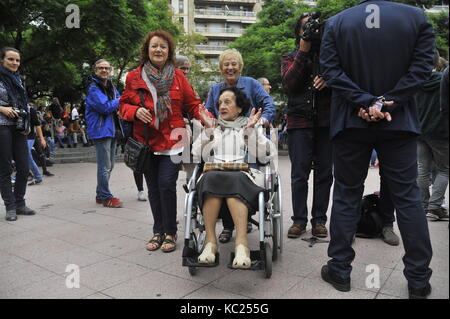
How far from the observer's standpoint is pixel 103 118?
5.72 metres

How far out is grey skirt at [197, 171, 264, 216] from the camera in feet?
9.63

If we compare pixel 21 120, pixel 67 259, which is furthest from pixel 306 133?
pixel 21 120

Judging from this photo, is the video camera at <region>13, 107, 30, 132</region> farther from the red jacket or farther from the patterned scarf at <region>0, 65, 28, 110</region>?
the red jacket

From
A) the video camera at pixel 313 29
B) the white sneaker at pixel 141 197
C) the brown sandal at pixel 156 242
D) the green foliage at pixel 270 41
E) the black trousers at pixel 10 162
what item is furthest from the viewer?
the green foliage at pixel 270 41

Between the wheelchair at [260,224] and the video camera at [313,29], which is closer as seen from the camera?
the wheelchair at [260,224]

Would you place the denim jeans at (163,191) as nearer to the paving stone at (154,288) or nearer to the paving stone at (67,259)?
the paving stone at (67,259)

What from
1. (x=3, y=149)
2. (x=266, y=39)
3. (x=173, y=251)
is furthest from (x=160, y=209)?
(x=266, y=39)

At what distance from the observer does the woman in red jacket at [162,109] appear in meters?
3.76

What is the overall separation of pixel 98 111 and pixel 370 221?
156 inches

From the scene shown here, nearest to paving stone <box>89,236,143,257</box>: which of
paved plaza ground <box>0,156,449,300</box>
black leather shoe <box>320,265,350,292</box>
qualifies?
paved plaza ground <box>0,156,449,300</box>

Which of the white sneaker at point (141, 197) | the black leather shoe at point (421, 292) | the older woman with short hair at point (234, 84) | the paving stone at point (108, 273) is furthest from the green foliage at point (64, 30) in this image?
the black leather shoe at point (421, 292)

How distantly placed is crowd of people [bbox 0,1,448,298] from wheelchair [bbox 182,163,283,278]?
108 millimetres

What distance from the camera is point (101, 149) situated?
5.79 m

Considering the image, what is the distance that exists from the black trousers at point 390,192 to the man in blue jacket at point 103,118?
12.4 feet
